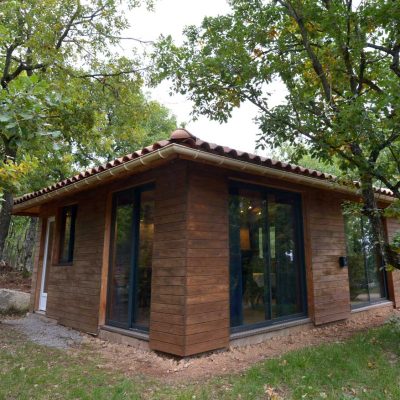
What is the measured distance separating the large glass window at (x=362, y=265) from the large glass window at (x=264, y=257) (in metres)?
1.54

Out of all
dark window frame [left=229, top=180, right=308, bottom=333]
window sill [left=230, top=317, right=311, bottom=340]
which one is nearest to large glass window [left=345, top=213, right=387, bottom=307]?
dark window frame [left=229, top=180, right=308, bottom=333]

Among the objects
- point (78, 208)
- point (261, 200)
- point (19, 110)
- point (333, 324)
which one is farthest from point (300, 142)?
point (78, 208)

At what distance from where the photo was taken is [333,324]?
19.3ft

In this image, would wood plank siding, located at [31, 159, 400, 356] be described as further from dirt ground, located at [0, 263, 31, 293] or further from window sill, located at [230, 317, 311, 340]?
dirt ground, located at [0, 263, 31, 293]

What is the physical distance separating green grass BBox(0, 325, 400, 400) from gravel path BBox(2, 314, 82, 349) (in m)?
0.72

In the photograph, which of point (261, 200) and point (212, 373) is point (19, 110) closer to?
point (212, 373)

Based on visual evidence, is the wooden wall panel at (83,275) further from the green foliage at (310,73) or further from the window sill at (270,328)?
the green foliage at (310,73)

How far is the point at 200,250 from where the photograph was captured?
422cm

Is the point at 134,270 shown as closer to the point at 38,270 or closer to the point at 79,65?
the point at 38,270

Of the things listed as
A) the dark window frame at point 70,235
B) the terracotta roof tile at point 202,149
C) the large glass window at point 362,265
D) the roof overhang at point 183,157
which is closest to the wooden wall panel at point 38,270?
the dark window frame at point 70,235

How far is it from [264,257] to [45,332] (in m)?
3.80

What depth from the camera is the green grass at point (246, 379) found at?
3090mm

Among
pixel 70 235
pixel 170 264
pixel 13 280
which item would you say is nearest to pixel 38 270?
pixel 70 235

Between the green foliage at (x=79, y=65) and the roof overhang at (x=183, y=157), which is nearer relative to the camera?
the roof overhang at (x=183, y=157)
